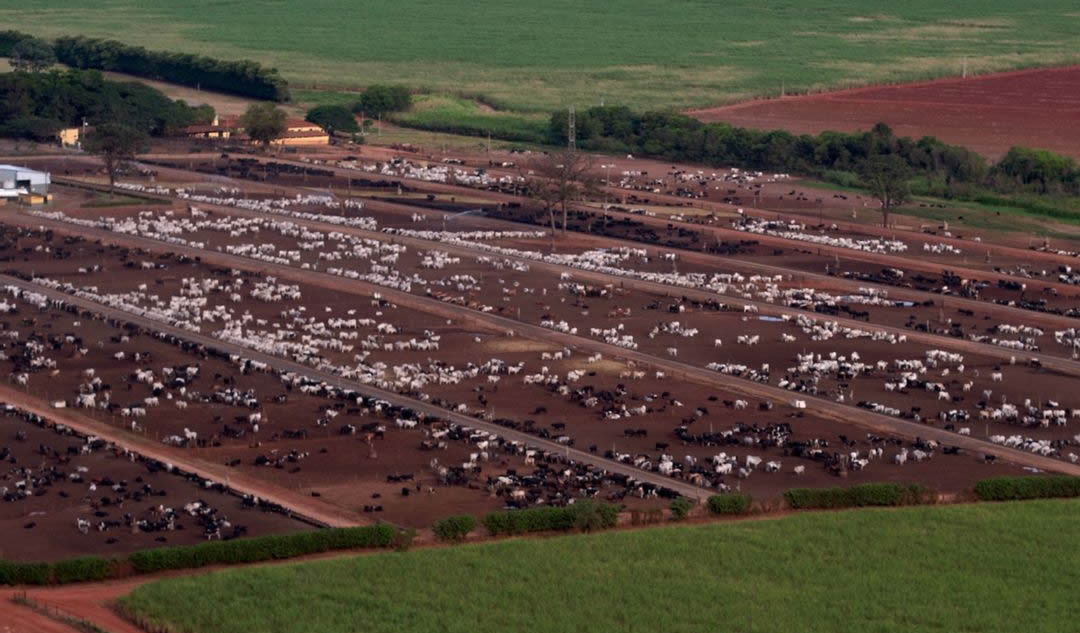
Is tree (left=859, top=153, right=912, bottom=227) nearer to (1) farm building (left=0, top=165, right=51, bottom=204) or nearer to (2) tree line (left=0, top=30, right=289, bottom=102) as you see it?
(1) farm building (left=0, top=165, right=51, bottom=204)

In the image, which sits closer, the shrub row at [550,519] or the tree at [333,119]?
the shrub row at [550,519]

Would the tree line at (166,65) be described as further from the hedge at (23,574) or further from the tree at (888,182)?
the hedge at (23,574)

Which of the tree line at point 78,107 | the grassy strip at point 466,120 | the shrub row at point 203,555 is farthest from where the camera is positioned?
the grassy strip at point 466,120

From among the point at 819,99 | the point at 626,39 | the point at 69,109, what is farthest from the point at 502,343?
the point at 626,39

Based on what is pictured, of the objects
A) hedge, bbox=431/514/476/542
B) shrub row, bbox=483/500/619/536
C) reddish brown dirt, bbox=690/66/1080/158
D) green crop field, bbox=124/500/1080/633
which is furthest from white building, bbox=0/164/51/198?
green crop field, bbox=124/500/1080/633

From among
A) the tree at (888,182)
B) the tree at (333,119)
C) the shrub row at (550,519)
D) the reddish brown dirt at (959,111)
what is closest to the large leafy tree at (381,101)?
the tree at (333,119)

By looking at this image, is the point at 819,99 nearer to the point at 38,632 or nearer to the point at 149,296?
the point at 149,296
